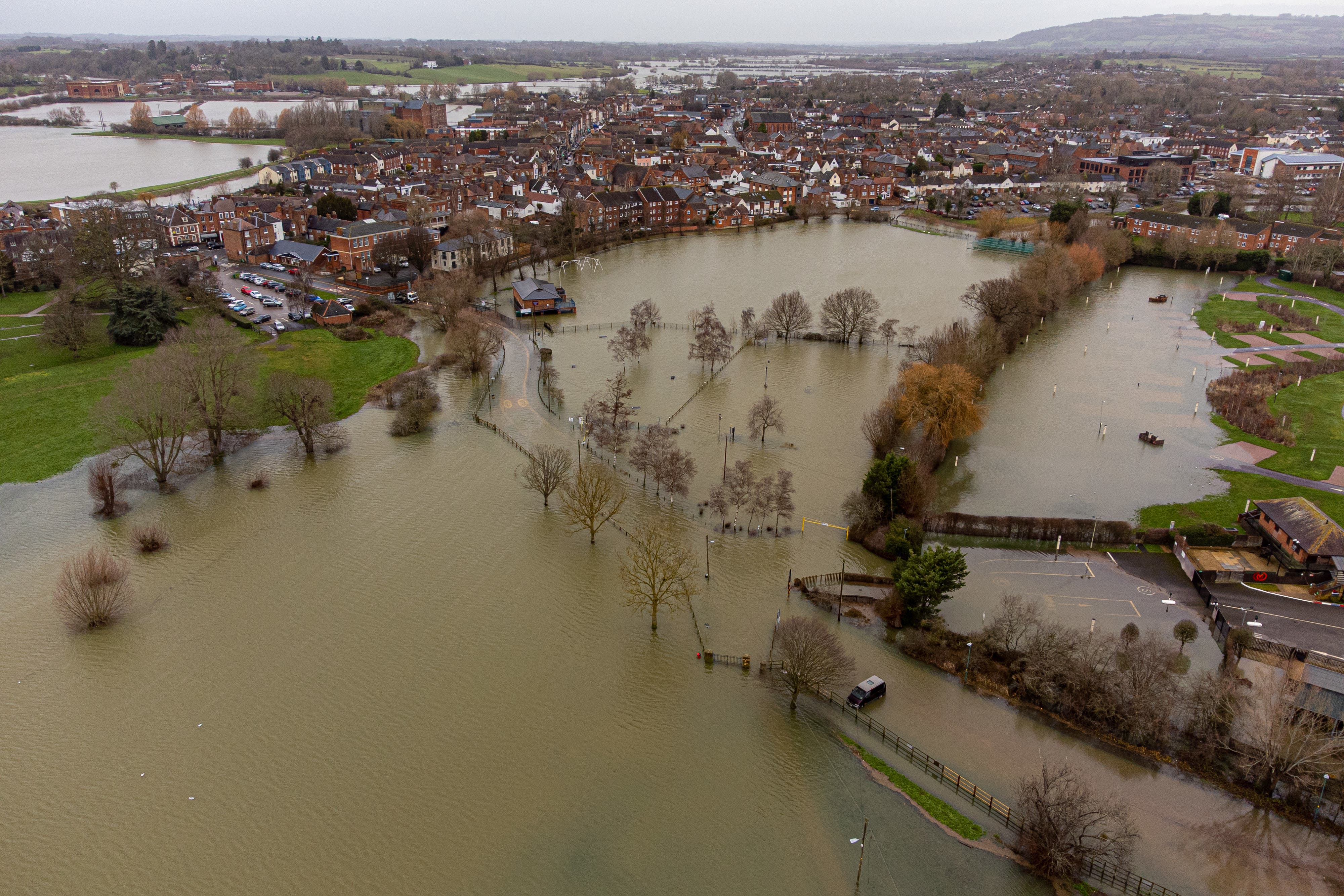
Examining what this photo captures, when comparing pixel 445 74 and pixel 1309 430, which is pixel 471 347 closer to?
pixel 1309 430

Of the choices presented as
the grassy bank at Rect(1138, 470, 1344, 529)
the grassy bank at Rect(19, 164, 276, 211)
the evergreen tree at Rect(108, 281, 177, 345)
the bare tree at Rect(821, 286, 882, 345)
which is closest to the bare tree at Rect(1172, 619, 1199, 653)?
the grassy bank at Rect(1138, 470, 1344, 529)

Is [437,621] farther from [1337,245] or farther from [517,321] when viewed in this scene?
[1337,245]

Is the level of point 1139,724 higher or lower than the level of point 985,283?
lower

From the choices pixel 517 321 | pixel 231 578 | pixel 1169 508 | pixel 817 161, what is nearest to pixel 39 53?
pixel 817 161

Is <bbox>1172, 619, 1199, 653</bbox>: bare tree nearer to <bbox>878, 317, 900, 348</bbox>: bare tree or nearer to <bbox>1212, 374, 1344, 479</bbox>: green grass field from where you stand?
<bbox>1212, 374, 1344, 479</bbox>: green grass field

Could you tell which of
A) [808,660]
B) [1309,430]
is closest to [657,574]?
[808,660]

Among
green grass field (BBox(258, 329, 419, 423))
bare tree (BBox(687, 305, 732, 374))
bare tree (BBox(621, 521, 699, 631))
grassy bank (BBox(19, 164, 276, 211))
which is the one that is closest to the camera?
bare tree (BBox(621, 521, 699, 631))

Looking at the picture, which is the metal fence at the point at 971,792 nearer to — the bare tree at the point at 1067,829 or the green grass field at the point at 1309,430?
the bare tree at the point at 1067,829
